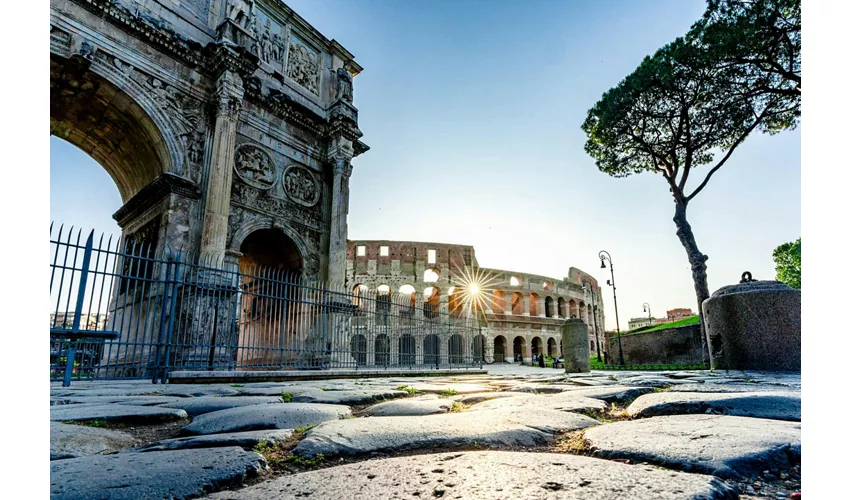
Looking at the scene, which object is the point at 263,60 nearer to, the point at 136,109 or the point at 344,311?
the point at 136,109

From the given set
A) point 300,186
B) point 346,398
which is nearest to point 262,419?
point 346,398

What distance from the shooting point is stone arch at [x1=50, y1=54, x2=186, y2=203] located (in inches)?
313

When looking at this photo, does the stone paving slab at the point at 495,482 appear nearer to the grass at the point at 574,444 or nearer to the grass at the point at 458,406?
the grass at the point at 574,444

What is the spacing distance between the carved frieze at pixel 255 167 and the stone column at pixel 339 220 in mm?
1798

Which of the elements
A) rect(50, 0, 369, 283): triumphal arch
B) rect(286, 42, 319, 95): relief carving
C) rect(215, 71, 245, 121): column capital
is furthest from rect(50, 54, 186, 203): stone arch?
rect(286, 42, 319, 95): relief carving

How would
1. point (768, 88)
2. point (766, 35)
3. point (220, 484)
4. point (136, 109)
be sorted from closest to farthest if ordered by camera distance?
point (220, 484), point (136, 109), point (766, 35), point (768, 88)

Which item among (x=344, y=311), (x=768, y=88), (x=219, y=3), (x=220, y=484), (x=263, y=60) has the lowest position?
(x=220, y=484)

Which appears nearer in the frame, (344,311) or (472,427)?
(472,427)

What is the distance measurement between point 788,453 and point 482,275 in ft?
103

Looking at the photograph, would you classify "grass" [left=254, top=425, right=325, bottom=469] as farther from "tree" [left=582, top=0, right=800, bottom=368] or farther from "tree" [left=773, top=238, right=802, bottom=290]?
"tree" [left=773, top=238, right=802, bottom=290]

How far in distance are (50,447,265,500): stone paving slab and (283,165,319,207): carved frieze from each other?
419 inches

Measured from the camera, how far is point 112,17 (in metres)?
8.16

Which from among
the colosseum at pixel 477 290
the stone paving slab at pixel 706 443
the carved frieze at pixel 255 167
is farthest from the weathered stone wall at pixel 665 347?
the stone paving slab at pixel 706 443

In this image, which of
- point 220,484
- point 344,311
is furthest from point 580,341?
point 220,484
